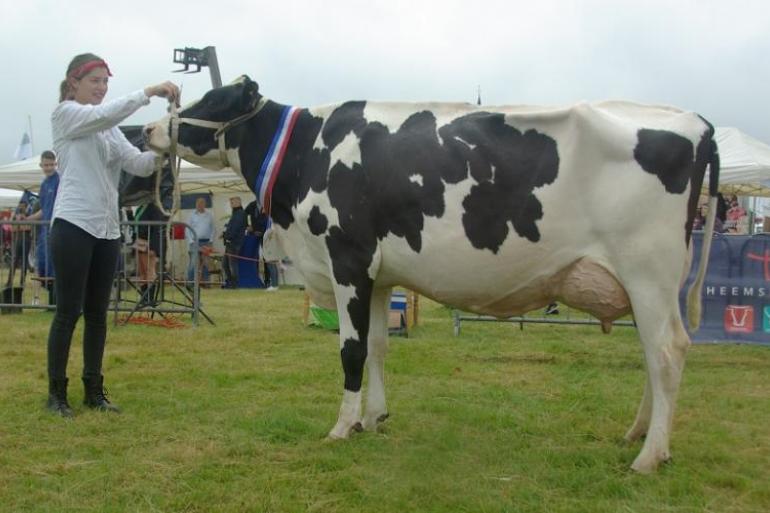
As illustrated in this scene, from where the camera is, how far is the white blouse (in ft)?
17.7

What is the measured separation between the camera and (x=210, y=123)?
5.43m

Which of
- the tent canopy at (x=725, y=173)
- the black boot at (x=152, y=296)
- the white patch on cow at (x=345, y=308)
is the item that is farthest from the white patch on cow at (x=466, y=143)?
the tent canopy at (x=725, y=173)

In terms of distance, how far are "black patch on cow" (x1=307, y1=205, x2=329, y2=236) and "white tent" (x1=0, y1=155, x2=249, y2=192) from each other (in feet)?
42.3

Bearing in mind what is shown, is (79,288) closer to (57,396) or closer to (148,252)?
(57,396)

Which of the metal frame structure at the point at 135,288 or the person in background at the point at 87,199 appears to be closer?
the person in background at the point at 87,199

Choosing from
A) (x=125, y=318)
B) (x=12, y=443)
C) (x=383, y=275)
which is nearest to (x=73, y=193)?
(x=12, y=443)

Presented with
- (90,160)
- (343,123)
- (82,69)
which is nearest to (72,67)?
(82,69)

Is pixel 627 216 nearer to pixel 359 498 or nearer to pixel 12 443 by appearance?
pixel 359 498

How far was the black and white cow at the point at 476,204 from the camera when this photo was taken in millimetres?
4465

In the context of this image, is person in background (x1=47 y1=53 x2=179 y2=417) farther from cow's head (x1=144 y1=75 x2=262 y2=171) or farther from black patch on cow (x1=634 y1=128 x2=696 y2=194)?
black patch on cow (x1=634 y1=128 x2=696 y2=194)

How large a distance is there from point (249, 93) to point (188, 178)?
13.6 m

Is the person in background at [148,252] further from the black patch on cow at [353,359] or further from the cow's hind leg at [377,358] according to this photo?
the black patch on cow at [353,359]

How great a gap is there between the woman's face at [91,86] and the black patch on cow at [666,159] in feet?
12.0

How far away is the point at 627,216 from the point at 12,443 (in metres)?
3.99
